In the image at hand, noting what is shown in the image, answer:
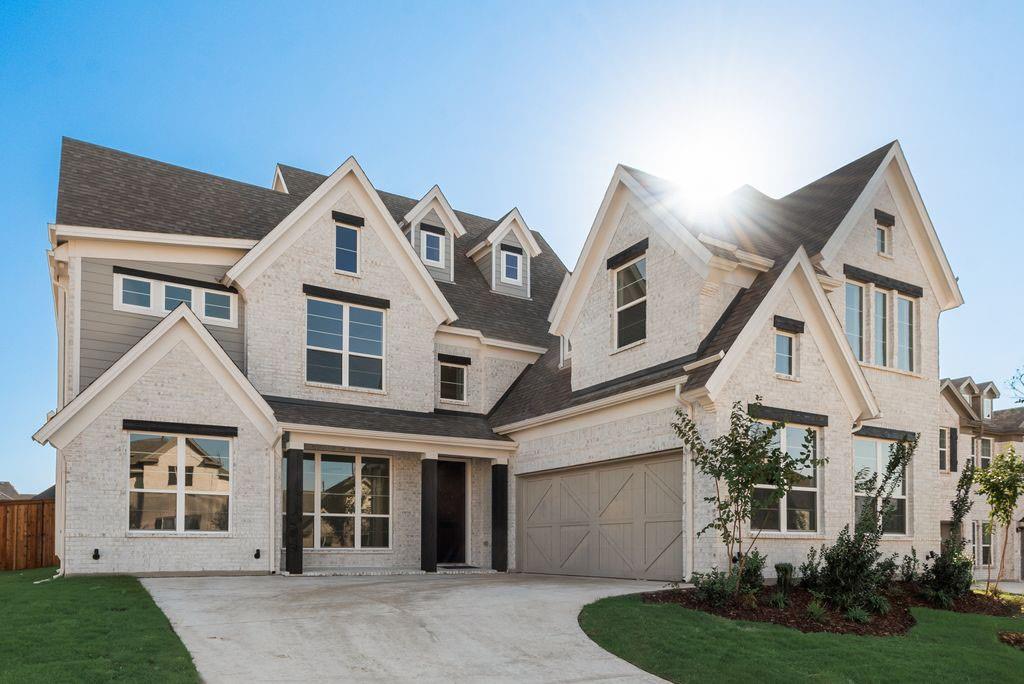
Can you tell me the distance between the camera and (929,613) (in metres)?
13.3

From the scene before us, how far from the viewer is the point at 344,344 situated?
→ 20688mm

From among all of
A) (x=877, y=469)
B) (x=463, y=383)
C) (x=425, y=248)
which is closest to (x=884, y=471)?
(x=877, y=469)

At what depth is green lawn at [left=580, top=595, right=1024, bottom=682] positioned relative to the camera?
9188 mm

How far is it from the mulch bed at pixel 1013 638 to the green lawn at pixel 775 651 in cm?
16

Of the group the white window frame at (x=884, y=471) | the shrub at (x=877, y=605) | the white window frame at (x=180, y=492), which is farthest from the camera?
the white window frame at (x=884, y=471)

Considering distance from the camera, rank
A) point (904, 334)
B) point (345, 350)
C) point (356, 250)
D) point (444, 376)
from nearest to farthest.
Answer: point (904, 334)
point (345, 350)
point (356, 250)
point (444, 376)

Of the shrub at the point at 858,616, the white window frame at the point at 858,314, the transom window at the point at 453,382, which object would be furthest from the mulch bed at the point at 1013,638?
the transom window at the point at 453,382

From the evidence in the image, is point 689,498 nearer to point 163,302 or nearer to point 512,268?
point 163,302

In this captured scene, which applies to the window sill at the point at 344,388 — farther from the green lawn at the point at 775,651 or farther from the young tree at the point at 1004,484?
the young tree at the point at 1004,484

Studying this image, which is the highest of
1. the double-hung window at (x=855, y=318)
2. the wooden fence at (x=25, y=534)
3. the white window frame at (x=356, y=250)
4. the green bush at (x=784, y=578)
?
the white window frame at (x=356, y=250)

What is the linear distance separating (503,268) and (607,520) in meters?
10.4

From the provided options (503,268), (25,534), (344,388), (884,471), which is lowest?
(25,534)

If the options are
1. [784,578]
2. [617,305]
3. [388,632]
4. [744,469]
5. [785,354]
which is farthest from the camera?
[617,305]

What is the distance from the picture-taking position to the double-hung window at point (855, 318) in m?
18.6
